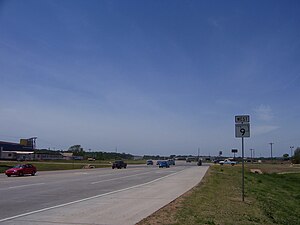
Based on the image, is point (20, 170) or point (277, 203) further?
point (20, 170)

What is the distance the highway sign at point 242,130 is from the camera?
15.0 meters

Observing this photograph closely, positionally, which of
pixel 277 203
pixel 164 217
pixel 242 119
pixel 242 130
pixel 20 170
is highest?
pixel 242 119

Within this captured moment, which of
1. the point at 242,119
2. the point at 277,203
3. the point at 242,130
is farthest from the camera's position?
the point at 277,203

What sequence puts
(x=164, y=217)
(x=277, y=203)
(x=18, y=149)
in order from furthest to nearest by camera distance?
(x=18, y=149) < (x=277, y=203) < (x=164, y=217)

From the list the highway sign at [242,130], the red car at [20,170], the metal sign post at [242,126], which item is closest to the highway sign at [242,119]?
the metal sign post at [242,126]

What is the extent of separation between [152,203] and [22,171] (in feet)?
85.8

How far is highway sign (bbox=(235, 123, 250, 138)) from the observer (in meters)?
15.0

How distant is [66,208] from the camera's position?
519 inches

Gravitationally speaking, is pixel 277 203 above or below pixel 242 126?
below

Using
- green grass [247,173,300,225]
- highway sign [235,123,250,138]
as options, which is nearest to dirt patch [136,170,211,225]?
green grass [247,173,300,225]

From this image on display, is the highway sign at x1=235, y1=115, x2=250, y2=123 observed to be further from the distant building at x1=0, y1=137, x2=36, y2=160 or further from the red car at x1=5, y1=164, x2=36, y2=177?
the distant building at x1=0, y1=137, x2=36, y2=160

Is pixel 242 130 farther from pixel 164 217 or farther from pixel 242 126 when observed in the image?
pixel 164 217

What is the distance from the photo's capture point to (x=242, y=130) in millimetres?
15117

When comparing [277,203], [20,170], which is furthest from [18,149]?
[277,203]
